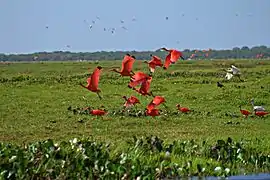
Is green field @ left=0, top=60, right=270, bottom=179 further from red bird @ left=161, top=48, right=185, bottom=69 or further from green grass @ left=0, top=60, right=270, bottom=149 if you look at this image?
red bird @ left=161, top=48, right=185, bottom=69

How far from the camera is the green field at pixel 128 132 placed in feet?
28.0

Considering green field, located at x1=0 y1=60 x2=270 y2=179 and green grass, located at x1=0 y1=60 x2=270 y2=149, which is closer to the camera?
green field, located at x1=0 y1=60 x2=270 y2=179

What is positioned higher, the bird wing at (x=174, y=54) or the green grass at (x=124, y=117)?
the bird wing at (x=174, y=54)

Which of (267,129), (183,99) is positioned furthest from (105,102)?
(267,129)

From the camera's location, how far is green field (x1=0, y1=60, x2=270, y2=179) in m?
8.54

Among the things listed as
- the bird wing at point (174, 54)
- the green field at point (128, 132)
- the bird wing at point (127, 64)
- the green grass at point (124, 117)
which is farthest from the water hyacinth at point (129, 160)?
the green grass at point (124, 117)

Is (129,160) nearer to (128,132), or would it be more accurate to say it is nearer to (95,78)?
(95,78)

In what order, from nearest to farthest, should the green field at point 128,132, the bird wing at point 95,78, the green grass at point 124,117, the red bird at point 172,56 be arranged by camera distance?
the green field at point 128,132 → the bird wing at point 95,78 → the red bird at point 172,56 → the green grass at point 124,117

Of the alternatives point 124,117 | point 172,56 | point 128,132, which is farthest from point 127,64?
point 124,117

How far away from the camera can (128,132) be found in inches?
597

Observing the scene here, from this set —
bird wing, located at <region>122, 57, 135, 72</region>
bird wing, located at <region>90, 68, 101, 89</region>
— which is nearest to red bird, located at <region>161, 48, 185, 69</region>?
bird wing, located at <region>122, 57, 135, 72</region>

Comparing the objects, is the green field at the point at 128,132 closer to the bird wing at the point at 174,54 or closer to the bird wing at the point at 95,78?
the bird wing at the point at 95,78

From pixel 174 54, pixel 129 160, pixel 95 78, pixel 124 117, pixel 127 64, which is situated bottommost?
pixel 124 117

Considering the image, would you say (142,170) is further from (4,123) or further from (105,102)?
(105,102)
